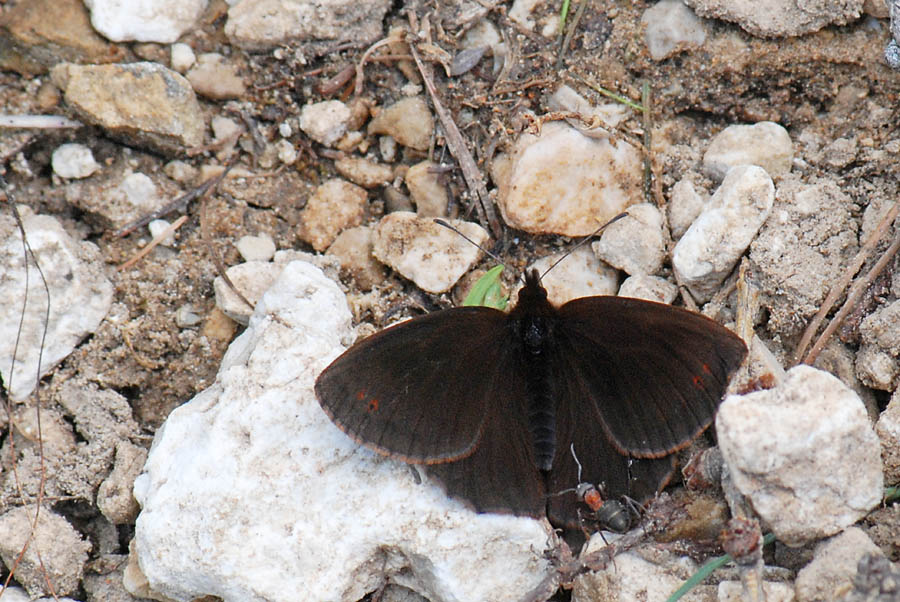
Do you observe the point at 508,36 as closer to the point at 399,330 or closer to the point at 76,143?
the point at 399,330

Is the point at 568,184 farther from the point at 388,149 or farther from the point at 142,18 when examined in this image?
the point at 142,18

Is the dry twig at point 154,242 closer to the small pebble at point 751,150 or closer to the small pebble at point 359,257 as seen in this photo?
the small pebble at point 359,257

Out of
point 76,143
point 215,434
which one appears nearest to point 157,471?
point 215,434

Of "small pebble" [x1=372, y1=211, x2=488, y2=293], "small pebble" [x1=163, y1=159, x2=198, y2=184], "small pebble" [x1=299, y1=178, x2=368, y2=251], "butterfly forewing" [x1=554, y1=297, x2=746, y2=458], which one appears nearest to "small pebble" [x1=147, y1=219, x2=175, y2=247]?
"small pebble" [x1=163, y1=159, x2=198, y2=184]

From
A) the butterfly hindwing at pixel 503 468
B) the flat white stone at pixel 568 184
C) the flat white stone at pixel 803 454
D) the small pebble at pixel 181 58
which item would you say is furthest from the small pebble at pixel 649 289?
the small pebble at pixel 181 58

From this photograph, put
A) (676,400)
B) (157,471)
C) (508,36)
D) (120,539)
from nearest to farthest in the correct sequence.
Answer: (676,400) → (157,471) → (120,539) → (508,36)

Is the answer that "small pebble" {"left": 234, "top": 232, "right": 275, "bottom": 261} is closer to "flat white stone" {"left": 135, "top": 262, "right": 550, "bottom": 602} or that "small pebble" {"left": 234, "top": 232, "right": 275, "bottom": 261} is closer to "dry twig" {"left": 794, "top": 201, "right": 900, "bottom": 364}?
"flat white stone" {"left": 135, "top": 262, "right": 550, "bottom": 602}
